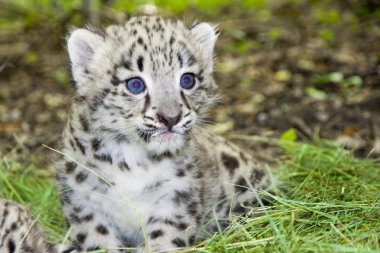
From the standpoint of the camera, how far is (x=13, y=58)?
1134 centimetres

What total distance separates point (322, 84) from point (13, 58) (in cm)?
467

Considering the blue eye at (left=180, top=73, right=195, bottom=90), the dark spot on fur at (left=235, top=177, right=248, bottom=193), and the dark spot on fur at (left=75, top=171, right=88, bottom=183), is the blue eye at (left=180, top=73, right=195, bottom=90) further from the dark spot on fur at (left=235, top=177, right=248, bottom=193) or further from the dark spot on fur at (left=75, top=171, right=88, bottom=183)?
the dark spot on fur at (left=235, top=177, right=248, bottom=193)

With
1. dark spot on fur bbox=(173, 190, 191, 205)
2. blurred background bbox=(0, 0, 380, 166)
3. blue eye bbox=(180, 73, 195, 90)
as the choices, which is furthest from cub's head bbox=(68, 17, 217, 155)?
blurred background bbox=(0, 0, 380, 166)

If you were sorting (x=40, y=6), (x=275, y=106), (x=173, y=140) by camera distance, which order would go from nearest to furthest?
(x=173, y=140), (x=275, y=106), (x=40, y=6)

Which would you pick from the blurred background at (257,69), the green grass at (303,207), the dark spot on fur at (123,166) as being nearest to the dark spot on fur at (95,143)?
the dark spot on fur at (123,166)

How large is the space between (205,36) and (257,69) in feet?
17.9

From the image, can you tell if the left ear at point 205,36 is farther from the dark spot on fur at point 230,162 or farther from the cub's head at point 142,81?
the dark spot on fur at point 230,162

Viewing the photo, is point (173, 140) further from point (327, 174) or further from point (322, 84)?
point (322, 84)

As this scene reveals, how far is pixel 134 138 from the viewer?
17.0ft

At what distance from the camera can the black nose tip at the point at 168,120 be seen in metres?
4.87

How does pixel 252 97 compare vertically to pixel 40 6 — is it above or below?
below

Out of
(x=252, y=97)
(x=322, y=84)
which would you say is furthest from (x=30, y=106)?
(x=322, y=84)

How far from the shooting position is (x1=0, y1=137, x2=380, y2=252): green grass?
191 inches

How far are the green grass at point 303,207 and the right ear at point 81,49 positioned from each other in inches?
51.2
